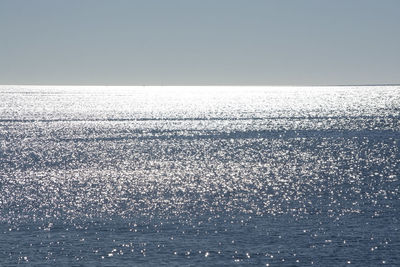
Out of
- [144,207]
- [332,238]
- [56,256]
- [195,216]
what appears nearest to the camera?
[56,256]

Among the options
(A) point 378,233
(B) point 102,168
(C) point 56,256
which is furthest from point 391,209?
(B) point 102,168

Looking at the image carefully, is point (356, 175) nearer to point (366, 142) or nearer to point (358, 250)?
point (358, 250)

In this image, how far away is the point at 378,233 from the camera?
40.4 meters

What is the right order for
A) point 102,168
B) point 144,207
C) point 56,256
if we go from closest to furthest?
point 56,256 < point 144,207 < point 102,168

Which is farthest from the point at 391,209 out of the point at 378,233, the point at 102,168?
the point at 102,168

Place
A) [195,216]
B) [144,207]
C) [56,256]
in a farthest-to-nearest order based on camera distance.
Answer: [144,207] < [195,216] < [56,256]

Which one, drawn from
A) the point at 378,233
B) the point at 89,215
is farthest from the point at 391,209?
the point at 89,215

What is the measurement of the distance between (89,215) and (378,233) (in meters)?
21.1

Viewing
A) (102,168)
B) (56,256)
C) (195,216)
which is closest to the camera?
(56,256)

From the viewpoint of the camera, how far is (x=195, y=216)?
156 ft

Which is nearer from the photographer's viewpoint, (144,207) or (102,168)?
(144,207)

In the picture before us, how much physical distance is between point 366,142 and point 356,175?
45074 millimetres

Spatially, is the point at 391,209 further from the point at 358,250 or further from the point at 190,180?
the point at 190,180

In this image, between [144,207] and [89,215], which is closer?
[89,215]
